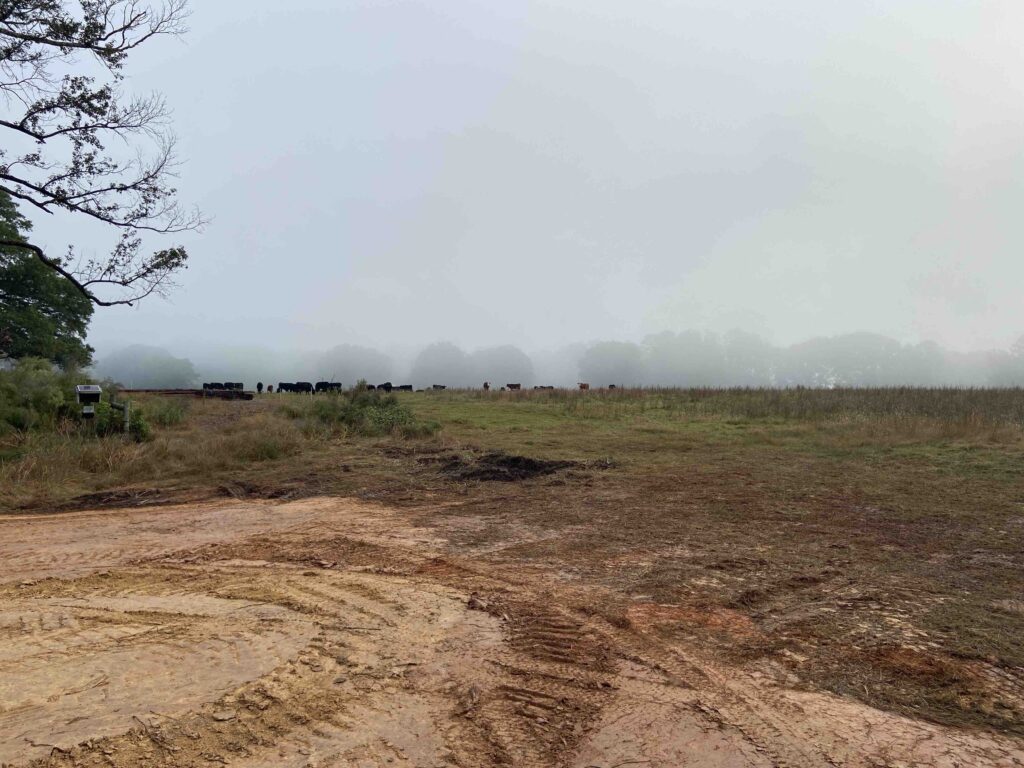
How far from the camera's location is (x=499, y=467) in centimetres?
1173

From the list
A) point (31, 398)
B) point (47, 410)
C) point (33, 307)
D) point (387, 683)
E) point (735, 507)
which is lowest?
point (387, 683)

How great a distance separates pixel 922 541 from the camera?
686cm

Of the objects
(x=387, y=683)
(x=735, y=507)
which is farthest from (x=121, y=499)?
(x=735, y=507)

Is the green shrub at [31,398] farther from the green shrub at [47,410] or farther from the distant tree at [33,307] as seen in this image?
the distant tree at [33,307]

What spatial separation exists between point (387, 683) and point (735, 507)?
6083mm

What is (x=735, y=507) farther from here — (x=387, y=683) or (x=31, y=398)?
(x=31, y=398)

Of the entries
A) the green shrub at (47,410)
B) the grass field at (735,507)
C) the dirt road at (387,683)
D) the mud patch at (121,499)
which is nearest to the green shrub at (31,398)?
the green shrub at (47,410)

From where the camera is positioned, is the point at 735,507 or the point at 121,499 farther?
the point at 121,499

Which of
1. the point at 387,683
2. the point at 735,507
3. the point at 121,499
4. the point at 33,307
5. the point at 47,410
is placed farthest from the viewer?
the point at 33,307

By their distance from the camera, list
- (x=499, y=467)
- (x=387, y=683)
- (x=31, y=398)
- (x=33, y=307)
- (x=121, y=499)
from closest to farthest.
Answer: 1. (x=387, y=683)
2. (x=121, y=499)
3. (x=499, y=467)
4. (x=31, y=398)
5. (x=33, y=307)

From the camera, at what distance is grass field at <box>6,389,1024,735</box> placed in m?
4.11

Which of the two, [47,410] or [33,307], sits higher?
[33,307]

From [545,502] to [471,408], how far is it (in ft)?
54.4

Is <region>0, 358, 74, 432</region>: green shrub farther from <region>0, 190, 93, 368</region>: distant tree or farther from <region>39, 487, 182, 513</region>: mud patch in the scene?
<region>0, 190, 93, 368</region>: distant tree
